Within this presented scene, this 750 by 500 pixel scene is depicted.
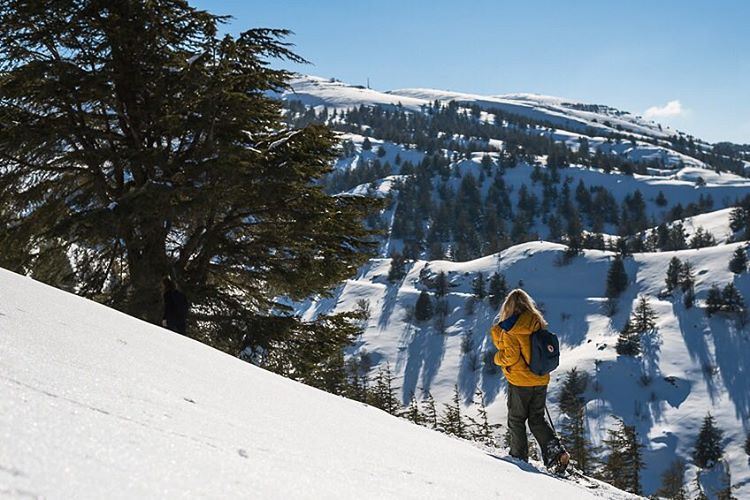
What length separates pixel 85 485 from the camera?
108 cm

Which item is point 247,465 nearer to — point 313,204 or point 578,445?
point 313,204

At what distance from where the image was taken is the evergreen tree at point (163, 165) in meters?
8.41

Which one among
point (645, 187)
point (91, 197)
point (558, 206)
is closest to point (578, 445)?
point (91, 197)

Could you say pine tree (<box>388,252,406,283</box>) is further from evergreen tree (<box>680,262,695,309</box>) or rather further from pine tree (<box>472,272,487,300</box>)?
evergreen tree (<box>680,262,695,309</box>)

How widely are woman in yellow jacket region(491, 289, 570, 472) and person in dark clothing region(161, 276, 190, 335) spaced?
15.1ft

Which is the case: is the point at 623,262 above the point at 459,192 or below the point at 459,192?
below

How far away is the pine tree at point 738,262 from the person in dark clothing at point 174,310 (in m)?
99.3

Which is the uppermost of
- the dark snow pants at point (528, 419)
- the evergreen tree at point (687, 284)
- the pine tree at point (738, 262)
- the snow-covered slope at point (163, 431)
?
the pine tree at point (738, 262)

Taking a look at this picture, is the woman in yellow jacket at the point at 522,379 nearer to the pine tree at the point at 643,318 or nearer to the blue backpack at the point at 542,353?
the blue backpack at the point at 542,353

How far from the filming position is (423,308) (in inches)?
3922

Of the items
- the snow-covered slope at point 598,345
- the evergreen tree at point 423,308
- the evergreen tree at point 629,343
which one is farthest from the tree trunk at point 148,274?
the evergreen tree at point 423,308

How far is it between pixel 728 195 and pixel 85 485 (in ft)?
600

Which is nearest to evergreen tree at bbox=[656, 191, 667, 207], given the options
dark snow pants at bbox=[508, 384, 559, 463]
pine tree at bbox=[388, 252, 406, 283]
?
pine tree at bbox=[388, 252, 406, 283]

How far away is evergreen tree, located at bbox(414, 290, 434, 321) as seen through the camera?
99625mm
